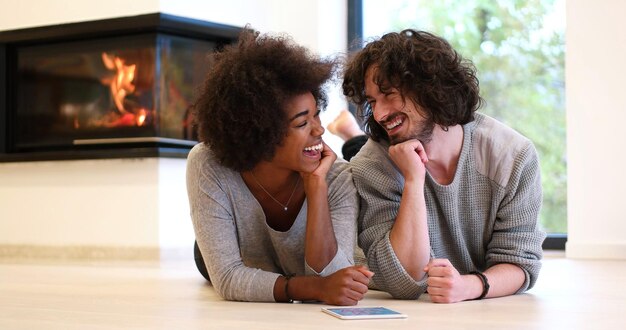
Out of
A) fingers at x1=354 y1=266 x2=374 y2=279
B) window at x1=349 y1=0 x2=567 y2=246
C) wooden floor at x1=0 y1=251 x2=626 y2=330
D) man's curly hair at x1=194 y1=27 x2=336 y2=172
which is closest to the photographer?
wooden floor at x1=0 y1=251 x2=626 y2=330

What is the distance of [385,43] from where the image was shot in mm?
2426

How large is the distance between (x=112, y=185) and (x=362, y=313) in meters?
3.21

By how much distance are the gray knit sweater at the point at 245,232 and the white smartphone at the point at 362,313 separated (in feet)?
0.74

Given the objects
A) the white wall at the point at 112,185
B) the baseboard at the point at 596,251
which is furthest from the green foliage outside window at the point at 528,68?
the white wall at the point at 112,185

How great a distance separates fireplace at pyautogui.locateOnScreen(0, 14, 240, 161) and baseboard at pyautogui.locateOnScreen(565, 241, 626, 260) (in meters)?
2.01

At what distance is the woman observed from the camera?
91.1 inches

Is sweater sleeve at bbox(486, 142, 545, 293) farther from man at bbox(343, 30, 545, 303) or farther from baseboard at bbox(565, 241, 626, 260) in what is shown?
baseboard at bbox(565, 241, 626, 260)

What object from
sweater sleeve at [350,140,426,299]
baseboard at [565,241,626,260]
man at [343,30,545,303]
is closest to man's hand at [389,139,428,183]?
man at [343,30,545,303]

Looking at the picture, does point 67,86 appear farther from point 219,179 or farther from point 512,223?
point 512,223

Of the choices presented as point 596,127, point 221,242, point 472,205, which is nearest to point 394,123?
Result: point 472,205

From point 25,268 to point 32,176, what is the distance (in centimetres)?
118

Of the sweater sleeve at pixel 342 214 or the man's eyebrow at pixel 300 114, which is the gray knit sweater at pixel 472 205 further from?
the man's eyebrow at pixel 300 114

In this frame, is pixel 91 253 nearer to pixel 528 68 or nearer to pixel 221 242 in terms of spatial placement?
pixel 528 68

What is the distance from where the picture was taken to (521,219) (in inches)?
97.0
